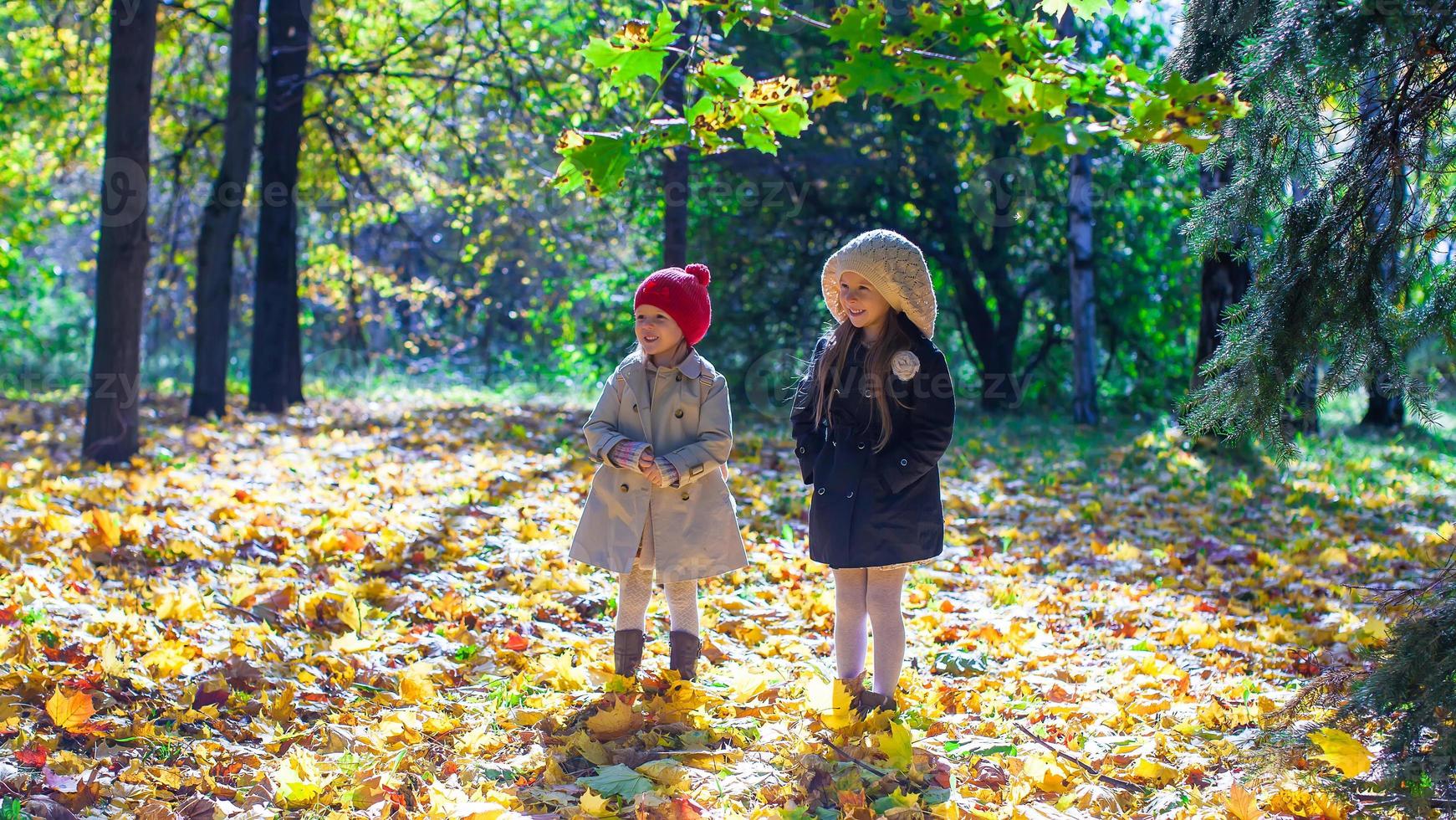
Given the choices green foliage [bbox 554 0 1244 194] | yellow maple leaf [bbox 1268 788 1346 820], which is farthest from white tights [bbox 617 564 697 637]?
yellow maple leaf [bbox 1268 788 1346 820]

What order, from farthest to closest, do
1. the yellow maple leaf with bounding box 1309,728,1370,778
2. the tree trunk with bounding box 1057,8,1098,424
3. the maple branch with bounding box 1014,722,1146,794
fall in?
1. the tree trunk with bounding box 1057,8,1098,424
2. the maple branch with bounding box 1014,722,1146,794
3. the yellow maple leaf with bounding box 1309,728,1370,778

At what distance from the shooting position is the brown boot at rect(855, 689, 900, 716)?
3492 millimetres

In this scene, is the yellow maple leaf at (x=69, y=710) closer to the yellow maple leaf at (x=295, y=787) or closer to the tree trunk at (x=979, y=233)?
the yellow maple leaf at (x=295, y=787)

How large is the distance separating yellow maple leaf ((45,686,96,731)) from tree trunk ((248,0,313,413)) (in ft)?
30.4

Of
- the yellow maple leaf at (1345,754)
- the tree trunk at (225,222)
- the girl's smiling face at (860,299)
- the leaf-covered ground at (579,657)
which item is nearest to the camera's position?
the yellow maple leaf at (1345,754)

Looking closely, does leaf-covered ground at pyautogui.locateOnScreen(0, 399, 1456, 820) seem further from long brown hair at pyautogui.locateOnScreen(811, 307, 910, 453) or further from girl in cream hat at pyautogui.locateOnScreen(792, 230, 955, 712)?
long brown hair at pyautogui.locateOnScreen(811, 307, 910, 453)

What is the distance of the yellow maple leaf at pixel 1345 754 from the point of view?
269 cm

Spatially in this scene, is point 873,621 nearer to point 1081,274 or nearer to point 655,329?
point 655,329

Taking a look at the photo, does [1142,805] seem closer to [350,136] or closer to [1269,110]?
[1269,110]

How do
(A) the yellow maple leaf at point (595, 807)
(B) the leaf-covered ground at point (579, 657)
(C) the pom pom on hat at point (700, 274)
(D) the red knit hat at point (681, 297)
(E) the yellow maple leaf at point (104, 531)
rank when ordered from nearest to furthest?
(A) the yellow maple leaf at point (595, 807), (B) the leaf-covered ground at point (579, 657), (D) the red knit hat at point (681, 297), (C) the pom pom on hat at point (700, 274), (E) the yellow maple leaf at point (104, 531)

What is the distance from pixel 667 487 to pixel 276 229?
31.8ft

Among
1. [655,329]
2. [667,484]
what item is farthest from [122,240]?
[667,484]

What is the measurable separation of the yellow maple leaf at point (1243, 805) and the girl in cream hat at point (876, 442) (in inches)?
40.1

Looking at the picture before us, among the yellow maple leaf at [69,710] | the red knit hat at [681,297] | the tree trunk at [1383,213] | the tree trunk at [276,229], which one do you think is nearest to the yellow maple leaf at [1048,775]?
the tree trunk at [1383,213]
